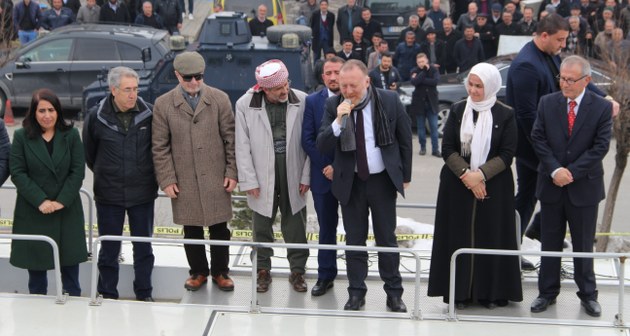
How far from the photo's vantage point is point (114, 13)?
2192 centimetres

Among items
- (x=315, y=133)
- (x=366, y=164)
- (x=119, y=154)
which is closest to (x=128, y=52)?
(x=119, y=154)

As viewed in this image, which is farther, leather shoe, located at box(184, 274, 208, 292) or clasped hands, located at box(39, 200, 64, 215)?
leather shoe, located at box(184, 274, 208, 292)

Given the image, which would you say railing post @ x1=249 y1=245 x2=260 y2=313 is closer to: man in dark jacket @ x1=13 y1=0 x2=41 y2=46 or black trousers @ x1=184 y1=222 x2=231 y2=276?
black trousers @ x1=184 y1=222 x2=231 y2=276

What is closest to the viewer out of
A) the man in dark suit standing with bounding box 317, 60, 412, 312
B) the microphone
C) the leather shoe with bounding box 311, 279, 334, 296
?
the microphone

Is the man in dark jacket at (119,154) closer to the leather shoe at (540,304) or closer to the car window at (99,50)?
the leather shoe at (540,304)

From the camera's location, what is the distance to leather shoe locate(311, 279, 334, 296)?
7.78 meters

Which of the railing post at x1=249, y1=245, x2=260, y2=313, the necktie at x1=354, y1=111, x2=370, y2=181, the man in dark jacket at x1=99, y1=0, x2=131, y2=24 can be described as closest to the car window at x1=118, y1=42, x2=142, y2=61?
the man in dark jacket at x1=99, y1=0, x2=131, y2=24

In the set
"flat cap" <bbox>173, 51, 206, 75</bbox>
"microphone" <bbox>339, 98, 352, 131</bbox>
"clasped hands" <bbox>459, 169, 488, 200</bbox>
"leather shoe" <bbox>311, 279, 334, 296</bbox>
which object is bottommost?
"leather shoe" <bbox>311, 279, 334, 296</bbox>

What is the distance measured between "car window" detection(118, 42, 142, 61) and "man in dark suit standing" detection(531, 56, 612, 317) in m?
12.4

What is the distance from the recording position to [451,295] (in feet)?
22.7

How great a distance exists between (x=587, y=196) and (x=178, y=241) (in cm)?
289

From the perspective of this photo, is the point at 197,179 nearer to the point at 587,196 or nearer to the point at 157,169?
the point at 157,169

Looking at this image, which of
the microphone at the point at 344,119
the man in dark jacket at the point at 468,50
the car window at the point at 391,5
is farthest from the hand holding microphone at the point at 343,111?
the car window at the point at 391,5

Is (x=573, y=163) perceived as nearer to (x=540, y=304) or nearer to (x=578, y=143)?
(x=578, y=143)
